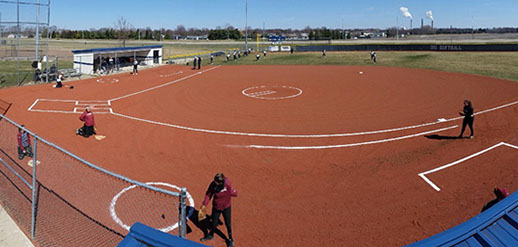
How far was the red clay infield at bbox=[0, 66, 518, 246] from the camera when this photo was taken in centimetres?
896

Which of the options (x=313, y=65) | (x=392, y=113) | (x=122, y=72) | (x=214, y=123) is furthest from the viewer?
(x=313, y=65)

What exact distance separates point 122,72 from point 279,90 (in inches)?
895

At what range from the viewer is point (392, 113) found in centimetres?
2053

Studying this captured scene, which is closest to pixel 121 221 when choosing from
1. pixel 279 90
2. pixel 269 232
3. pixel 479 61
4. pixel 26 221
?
pixel 26 221

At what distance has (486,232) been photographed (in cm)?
508

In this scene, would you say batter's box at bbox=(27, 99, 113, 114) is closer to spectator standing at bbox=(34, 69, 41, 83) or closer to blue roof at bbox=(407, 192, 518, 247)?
spectator standing at bbox=(34, 69, 41, 83)

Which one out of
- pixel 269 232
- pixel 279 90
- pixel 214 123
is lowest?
pixel 269 232

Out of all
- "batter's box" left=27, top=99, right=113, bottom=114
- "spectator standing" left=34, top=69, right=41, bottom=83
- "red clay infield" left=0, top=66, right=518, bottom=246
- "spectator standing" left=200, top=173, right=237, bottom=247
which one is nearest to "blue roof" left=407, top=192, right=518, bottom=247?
"red clay infield" left=0, top=66, right=518, bottom=246

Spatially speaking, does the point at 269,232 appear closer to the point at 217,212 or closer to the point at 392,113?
the point at 217,212

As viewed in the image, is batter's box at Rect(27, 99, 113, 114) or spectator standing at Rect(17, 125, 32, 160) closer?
spectator standing at Rect(17, 125, 32, 160)

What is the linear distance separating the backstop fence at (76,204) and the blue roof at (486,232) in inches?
188

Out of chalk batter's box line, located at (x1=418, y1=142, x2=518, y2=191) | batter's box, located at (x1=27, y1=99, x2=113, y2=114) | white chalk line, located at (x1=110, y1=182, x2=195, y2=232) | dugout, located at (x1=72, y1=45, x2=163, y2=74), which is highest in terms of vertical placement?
dugout, located at (x1=72, y1=45, x2=163, y2=74)

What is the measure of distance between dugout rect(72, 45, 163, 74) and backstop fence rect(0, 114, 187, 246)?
1159 inches

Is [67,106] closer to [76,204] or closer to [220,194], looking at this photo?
[76,204]
